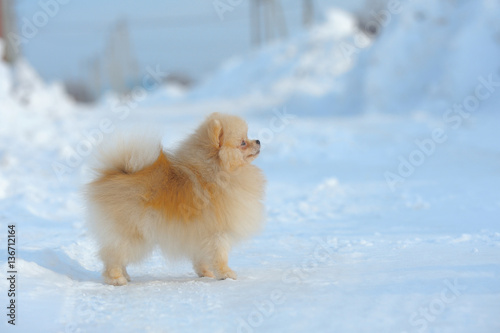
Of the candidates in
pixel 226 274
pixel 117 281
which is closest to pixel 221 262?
pixel 226 274

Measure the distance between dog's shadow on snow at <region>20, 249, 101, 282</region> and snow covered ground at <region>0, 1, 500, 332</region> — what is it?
23 millimetres

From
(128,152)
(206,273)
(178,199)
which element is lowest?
(206,273)

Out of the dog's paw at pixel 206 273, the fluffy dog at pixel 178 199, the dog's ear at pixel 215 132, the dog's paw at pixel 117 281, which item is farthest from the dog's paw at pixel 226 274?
the dog's ear at pixel 215 132

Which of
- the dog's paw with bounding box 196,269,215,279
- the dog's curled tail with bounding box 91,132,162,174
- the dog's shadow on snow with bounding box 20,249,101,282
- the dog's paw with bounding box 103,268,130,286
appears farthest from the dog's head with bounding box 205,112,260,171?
the dog's shadow on snow with bounding box 20,249,101,282

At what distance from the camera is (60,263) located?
→ 463cm

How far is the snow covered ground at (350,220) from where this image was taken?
3322 mm

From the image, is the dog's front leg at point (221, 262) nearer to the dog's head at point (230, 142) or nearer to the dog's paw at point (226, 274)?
the dog's paw at point (226, 274)

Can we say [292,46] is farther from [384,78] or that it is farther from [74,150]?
[74,150]

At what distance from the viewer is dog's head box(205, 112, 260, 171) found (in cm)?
437

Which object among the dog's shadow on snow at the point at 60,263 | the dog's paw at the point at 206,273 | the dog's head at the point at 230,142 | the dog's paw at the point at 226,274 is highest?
the dog's head at the point at 230,142

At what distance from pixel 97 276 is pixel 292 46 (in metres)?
31.3

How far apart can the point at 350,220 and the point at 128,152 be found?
10.3 ft

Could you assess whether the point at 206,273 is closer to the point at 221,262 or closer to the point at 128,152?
the point at 221,262

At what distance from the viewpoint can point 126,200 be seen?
165 inches
